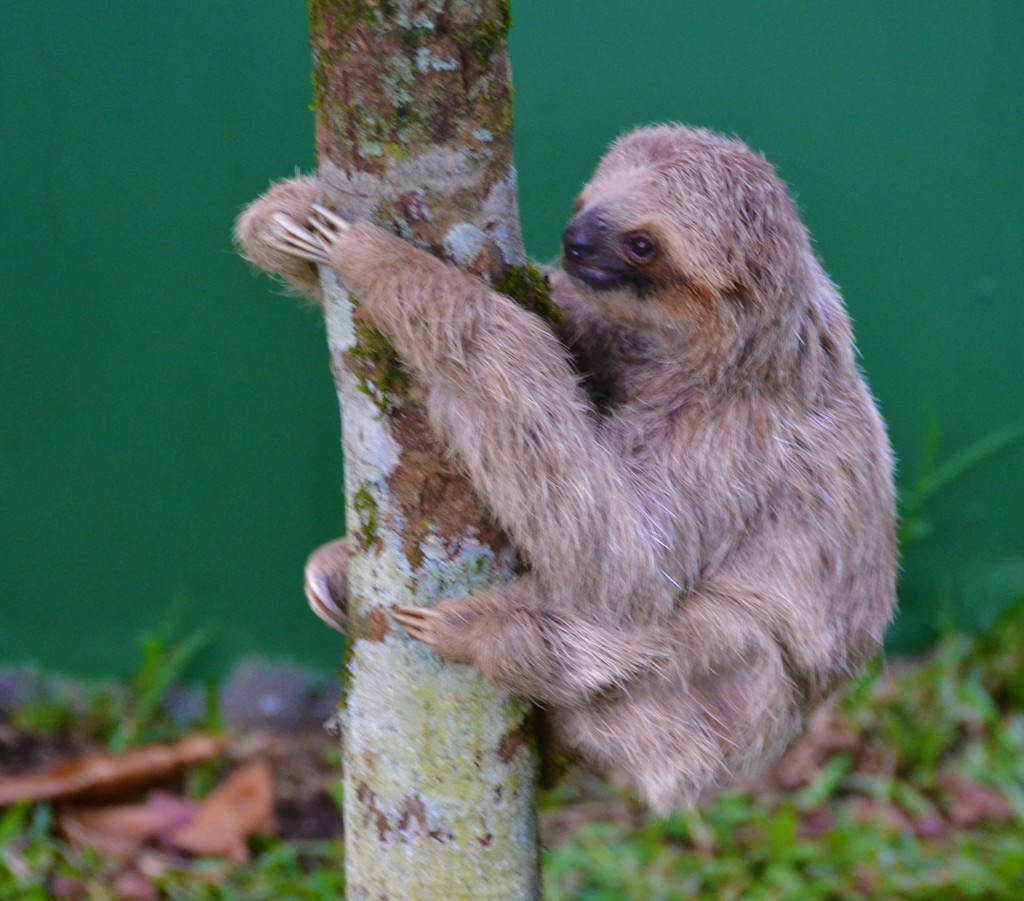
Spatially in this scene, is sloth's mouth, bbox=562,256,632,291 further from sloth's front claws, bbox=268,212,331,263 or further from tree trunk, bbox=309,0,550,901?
sloth's front claws, bbox=268,212,331,263

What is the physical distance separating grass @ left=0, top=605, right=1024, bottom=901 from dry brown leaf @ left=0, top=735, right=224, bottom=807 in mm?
100

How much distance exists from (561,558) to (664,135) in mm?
1140

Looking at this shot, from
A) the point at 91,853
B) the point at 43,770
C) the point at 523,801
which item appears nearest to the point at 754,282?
the point at 523,801

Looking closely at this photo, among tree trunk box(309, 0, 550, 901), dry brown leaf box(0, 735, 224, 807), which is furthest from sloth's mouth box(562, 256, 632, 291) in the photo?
dry brown leaf box(0, 735, 224, 807)

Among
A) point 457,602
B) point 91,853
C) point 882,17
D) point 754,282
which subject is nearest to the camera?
point 457,602

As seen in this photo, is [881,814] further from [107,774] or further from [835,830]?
[107,774]

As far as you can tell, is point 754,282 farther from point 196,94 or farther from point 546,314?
point 196,94

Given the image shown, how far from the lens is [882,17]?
4.95 m

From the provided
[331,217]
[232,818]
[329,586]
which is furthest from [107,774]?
[331,217]

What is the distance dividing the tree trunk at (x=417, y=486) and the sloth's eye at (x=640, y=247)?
0.23 meters

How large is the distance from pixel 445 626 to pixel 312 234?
0.96 m

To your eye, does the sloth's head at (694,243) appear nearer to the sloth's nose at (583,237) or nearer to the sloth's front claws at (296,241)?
the sloth's nose at (583,237)

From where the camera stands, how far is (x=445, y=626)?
2.61 meters

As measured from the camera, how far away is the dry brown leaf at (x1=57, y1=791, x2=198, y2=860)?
4680 millimetres
